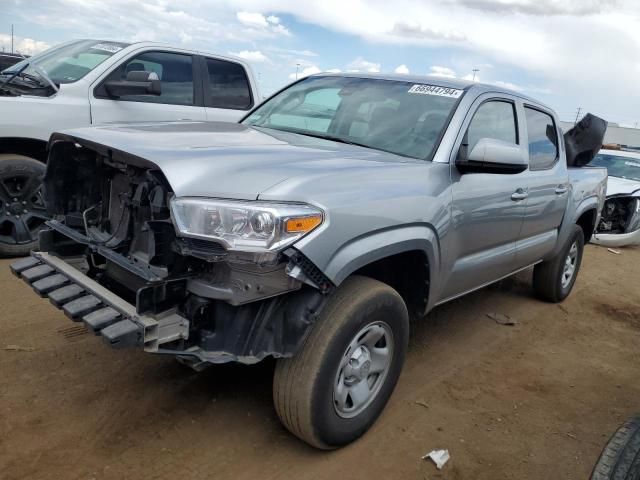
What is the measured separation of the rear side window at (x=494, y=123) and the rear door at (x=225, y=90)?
310 centimetres

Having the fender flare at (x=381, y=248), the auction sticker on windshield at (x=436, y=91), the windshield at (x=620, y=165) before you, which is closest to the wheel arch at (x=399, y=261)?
the fender flare at (x=381, y=248)

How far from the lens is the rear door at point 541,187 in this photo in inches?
171

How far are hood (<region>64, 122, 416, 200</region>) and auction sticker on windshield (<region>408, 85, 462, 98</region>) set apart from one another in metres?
0.67

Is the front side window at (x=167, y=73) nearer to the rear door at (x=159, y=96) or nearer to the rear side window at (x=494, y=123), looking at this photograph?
the rear door at (x=159, y=96)

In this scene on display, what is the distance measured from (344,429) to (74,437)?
1331 mm

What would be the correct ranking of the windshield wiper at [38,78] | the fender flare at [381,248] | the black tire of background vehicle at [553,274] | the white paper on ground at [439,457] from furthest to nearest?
the black tire of background vehicle at [553,274], the windshield wiper at [38,78], the white paper on ground at [439,457], the fender flare at [381,248]

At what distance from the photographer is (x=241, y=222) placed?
230cm

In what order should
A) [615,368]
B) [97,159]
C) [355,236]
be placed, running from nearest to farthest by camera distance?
1. [355,236]
2. [97,159]
3. [615,368]

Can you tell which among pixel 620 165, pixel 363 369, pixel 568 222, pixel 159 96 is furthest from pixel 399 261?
pixel 620 165

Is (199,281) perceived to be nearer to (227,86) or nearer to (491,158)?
(491,158)

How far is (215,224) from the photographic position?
91.1 inches

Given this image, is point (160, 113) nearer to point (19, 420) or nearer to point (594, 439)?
point (19, 420)

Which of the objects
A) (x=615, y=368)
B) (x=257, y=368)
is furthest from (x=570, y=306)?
(x=257, y=368)

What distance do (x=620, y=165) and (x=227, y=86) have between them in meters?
8.18
